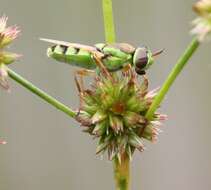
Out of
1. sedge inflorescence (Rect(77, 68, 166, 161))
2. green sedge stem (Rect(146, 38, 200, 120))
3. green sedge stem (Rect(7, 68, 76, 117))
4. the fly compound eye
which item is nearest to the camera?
green sedge stem (Rect(146, 38, 200, 120))

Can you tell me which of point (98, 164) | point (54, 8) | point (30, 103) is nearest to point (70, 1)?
point (54, 8)

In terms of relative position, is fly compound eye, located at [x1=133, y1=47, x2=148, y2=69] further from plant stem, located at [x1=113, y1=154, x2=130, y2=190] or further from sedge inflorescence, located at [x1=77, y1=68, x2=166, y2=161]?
plant stem, located at [x1=113, y1=154, x2=130, y2=190]

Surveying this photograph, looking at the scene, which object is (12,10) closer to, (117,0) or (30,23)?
(30,23)

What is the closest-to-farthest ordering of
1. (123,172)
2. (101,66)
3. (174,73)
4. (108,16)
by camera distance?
→ (174,73), (108,16), (123,172), (101,66)

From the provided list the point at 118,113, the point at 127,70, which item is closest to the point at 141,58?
the point at 127,70

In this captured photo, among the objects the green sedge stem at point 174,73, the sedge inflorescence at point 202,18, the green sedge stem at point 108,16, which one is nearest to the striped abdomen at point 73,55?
the green sedge stem at point 108,16

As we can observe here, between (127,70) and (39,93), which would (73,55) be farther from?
(39,93)

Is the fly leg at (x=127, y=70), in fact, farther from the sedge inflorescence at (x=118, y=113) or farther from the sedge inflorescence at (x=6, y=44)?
the sedge inflorescence at (x=6, y=44)

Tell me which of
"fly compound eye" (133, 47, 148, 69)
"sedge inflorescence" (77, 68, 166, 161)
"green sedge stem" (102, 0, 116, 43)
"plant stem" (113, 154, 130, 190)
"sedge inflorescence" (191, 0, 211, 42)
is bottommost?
"plant stem" (113, 154, 130, 190)

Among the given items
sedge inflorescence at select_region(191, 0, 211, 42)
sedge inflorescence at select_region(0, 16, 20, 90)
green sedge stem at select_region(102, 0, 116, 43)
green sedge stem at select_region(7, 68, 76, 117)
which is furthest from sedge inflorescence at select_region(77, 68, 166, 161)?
sedge inflorescence at select_region(191, 0, 211, 42)
